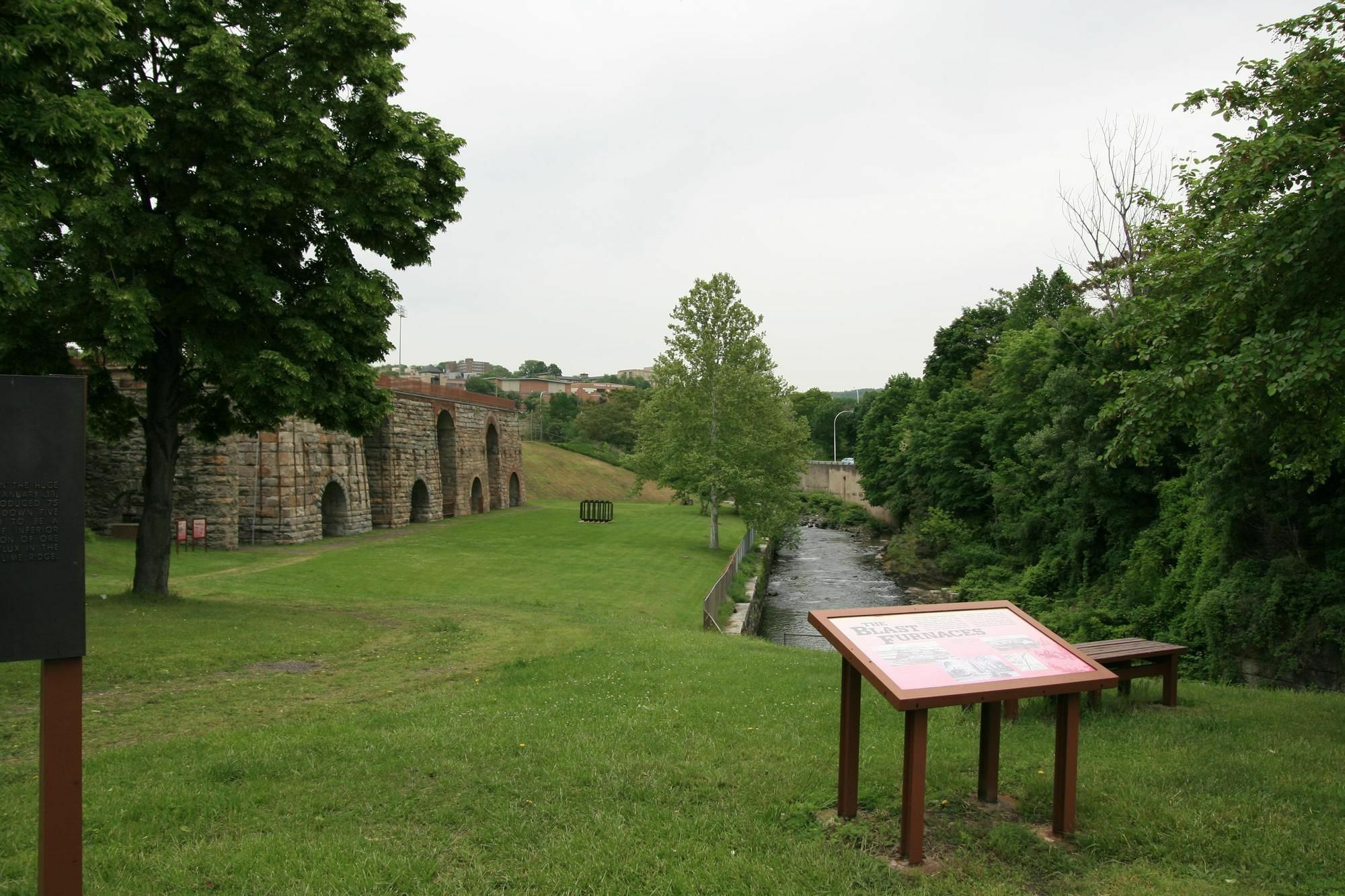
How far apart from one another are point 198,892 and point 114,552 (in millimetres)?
21308

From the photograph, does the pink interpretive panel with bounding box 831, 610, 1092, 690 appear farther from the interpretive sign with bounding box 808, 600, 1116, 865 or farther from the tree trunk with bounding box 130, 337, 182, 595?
the tree trunk with bounding box 130, 337, 182, 595

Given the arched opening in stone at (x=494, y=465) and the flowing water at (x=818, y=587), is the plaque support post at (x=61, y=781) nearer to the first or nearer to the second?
the flowing water at (x=818, y=587)

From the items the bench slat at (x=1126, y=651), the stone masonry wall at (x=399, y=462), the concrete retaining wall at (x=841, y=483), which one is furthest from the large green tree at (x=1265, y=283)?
Answer: the concrete retaining wall at (x=841, y=483)

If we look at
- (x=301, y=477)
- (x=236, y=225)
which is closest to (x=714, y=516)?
(x=301, y=477)

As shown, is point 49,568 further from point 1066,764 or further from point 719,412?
point 719,412

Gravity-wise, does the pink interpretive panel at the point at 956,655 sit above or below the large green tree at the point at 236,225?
below

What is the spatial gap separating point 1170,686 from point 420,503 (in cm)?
3658

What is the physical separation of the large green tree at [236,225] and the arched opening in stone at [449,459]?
2922cm

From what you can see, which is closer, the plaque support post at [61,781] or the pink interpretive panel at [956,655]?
the plaque support post at [61,781]

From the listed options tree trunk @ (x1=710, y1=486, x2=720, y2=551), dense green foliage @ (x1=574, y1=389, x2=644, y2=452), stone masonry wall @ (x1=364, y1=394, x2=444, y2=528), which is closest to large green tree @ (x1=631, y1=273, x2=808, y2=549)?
tree trunk @ (x1=710, y1=486, x2=720, y2=551)

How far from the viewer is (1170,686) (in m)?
8.83

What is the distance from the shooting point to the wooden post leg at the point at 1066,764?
17.3 feet

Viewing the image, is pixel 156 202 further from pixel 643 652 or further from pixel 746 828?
pixel 746 828

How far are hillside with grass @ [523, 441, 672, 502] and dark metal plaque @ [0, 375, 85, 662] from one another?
186 feet
